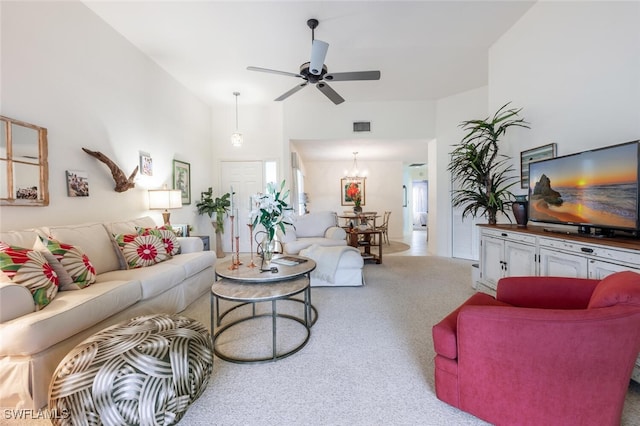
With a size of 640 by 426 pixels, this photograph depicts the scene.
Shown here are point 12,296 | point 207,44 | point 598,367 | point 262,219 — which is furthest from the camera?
point 207,44

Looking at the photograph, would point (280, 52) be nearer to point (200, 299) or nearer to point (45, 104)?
point (45, 104)

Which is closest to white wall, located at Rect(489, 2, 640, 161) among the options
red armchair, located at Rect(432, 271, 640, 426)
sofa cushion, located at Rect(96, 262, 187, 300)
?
red armchair, located at Rect(432, 271, 640, 426)

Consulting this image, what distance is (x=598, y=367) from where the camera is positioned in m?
1.17

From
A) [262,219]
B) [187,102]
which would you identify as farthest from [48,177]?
[187,102]

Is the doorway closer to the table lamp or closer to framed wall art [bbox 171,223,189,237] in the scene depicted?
framed wall art [bbox 171,223,189,237]

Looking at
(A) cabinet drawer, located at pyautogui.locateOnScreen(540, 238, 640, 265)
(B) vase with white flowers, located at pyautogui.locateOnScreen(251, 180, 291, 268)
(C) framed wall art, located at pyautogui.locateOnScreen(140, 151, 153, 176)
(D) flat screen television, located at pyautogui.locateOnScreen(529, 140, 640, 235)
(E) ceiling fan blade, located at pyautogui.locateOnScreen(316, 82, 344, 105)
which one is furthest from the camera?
(C) framed wall art, located at pyautogui.locateOnScreen(140, 151, 153, 176)

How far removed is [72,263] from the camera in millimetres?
2029

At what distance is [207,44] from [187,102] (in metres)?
1.66

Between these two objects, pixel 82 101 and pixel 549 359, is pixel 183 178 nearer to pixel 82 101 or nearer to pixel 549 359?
pixel 82 101

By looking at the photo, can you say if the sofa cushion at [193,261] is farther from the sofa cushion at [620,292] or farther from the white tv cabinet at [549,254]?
the white tv cabinet at [549,254]

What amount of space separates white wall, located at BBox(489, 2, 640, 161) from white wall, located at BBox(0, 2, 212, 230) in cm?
478

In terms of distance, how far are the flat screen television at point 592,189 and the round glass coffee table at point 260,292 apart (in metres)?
2.20

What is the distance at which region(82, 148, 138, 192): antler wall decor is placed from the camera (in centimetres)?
292

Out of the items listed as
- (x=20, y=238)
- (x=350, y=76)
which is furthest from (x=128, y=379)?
(x=350, y=76)
